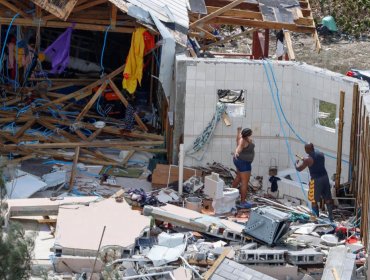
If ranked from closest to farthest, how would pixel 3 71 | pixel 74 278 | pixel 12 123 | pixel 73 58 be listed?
pixel 74 278
pixel 12 123
pixel 3 71
pixel 73 58

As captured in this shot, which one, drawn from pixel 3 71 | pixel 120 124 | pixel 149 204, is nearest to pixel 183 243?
pixel 149 204

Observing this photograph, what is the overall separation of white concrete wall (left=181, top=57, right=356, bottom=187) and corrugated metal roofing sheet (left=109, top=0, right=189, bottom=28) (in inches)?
69.0

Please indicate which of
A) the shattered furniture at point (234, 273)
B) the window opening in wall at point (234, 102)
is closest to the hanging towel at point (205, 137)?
the window opening in wall at point (234, 102)

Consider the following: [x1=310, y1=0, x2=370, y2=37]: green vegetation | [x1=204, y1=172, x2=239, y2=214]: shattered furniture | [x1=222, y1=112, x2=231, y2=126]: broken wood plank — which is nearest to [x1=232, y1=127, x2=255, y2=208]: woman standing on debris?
[x1=204, y1=172, x2=239, y2=214]: shattered furniture

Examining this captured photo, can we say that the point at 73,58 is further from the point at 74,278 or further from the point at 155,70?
the point at 74,278

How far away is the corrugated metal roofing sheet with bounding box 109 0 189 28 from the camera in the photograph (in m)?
24.8

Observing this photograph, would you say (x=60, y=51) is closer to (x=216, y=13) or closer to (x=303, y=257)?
(x=216, y=13)

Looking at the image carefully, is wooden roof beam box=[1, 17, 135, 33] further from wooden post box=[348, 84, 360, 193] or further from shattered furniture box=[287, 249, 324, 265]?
shattered furniture box=[287, 249, 324, 265]

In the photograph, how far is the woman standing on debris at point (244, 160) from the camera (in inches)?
883

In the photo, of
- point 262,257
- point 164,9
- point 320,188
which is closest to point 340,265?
point 262,257

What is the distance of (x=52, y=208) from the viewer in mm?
20750

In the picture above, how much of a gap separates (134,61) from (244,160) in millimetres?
3867

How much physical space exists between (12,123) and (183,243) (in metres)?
7.07

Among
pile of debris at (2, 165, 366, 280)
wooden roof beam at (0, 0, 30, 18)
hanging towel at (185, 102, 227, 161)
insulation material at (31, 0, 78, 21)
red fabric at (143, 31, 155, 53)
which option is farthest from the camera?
red fabric at (143, 31, 155, 53)
